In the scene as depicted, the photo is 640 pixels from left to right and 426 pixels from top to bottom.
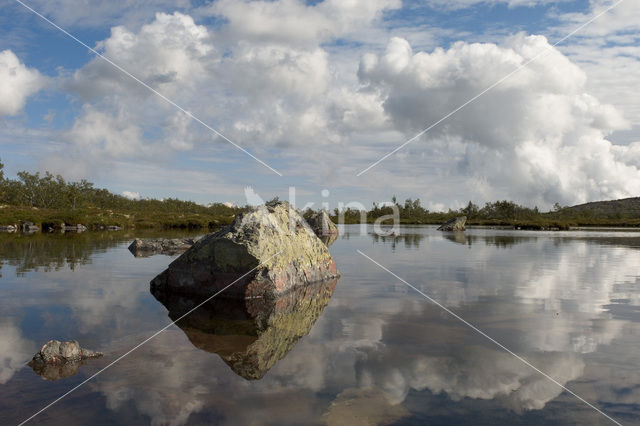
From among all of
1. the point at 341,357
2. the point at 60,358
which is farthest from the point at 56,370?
the point at 341,357

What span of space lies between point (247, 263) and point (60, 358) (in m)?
5.06

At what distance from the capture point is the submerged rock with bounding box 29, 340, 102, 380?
5.40 m

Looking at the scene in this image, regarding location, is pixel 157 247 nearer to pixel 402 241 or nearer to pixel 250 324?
pixel 250 324

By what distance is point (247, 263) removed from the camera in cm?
1046

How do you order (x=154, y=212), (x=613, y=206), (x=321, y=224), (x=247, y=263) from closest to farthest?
(x=247, y=263), (x=321, y=224), (x=154, y=212), (x=613, y=206)

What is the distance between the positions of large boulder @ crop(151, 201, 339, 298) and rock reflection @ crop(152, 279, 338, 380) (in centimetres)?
31

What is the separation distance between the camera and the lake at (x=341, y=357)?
4.40 meters

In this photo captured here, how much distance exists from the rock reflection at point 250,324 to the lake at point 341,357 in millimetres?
44

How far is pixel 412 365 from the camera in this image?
18.5ft

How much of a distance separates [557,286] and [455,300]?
3.75 metres

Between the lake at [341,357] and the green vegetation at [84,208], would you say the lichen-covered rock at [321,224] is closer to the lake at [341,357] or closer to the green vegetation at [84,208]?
the green vegetation at [84,208]

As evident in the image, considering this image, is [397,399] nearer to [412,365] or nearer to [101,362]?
[412,365]

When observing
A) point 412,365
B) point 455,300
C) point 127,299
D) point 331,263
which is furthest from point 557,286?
point 127,299

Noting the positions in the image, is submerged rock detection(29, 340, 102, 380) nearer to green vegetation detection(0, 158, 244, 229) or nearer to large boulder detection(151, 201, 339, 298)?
large boulder detection(151, 201, 339, 298)
